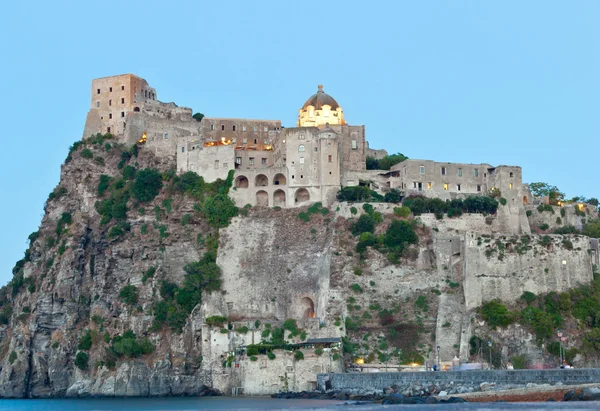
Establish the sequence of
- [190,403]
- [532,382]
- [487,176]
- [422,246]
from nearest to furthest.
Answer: [532,382], [190,403], [422,246], [487,176]

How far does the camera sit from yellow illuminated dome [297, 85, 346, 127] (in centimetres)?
9588

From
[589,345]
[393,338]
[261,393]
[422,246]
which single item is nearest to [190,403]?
[261,393]

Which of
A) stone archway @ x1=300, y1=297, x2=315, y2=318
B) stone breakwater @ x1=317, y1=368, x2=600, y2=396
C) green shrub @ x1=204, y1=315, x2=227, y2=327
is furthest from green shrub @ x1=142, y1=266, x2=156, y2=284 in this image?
stone breakwater @ x1=317, y1=368, x2=600, y2=396

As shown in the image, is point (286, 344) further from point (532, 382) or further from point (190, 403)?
point (532, 382)

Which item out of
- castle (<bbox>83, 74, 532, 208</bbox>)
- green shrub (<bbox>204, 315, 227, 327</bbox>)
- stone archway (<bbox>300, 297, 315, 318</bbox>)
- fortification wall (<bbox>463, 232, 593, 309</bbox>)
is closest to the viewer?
fortification wall (<bbox>463, 232, 593, 309</bbox>)

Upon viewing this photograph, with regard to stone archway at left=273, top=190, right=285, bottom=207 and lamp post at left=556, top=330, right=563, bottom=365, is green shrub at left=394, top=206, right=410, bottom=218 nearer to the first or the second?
stone archway at left=273, top=190, right=285, bottom=207

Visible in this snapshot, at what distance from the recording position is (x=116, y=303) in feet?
289

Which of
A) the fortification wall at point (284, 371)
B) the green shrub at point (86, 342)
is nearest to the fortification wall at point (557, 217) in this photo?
the fortification wall at point (284, 371)

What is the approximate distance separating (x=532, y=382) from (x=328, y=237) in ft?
86.4

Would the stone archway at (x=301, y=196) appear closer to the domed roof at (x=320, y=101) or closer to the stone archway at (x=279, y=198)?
the stone archway at (x=279, y=198)

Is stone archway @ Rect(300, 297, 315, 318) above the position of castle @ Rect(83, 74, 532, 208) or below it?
below

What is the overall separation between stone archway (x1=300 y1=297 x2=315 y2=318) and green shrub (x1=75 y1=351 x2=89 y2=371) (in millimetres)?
16840

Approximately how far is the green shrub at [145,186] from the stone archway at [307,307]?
16338 mm

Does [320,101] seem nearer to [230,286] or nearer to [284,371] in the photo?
[230,286]
